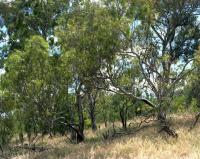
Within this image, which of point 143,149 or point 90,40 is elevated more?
point 90,40

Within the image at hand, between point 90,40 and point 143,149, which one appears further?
point 90,40

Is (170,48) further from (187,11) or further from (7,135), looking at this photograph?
(7,135)

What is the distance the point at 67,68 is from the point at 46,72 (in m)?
1.31

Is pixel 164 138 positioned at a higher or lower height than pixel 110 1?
lower

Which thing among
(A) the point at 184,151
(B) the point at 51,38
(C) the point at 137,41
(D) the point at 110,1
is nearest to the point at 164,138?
(A) the point at 184,151

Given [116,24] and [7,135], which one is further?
[7,135]

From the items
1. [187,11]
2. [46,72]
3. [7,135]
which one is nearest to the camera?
[46,72]

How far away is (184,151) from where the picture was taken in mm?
14422

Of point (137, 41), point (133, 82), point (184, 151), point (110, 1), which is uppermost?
point (110, 1)

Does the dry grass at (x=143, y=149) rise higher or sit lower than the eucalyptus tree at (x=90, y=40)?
lower

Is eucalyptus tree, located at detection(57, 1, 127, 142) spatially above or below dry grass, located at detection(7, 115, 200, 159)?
above

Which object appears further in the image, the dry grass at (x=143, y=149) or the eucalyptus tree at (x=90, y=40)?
the eucalyptus tree at (x=90, y=40)

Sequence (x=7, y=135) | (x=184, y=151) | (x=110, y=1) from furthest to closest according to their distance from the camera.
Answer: (x=7, y=135) → (x=110, y=1) → (x=184, y=151)

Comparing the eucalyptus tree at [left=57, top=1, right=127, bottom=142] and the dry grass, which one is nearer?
the dry grass
